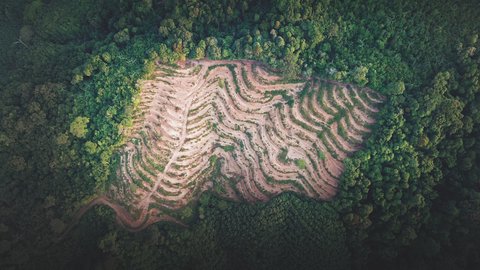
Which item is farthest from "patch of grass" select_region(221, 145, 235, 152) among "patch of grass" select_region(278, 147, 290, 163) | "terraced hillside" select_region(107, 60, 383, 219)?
"patch of grass" select_region(278, 147, 290, 163)

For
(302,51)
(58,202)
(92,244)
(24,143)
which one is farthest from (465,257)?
(24,143)

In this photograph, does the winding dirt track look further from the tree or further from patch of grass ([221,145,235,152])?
the tree

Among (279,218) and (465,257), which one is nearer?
(465,257)

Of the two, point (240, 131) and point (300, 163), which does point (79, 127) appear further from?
point (300, 163)

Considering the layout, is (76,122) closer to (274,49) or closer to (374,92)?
(274,49)

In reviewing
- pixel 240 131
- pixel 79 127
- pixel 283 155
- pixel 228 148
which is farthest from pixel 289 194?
pixel 79 127

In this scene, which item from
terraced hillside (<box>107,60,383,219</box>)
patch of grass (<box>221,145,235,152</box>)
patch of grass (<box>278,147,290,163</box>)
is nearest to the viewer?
terraced hillside (<box>107,60,383,219</box>)
